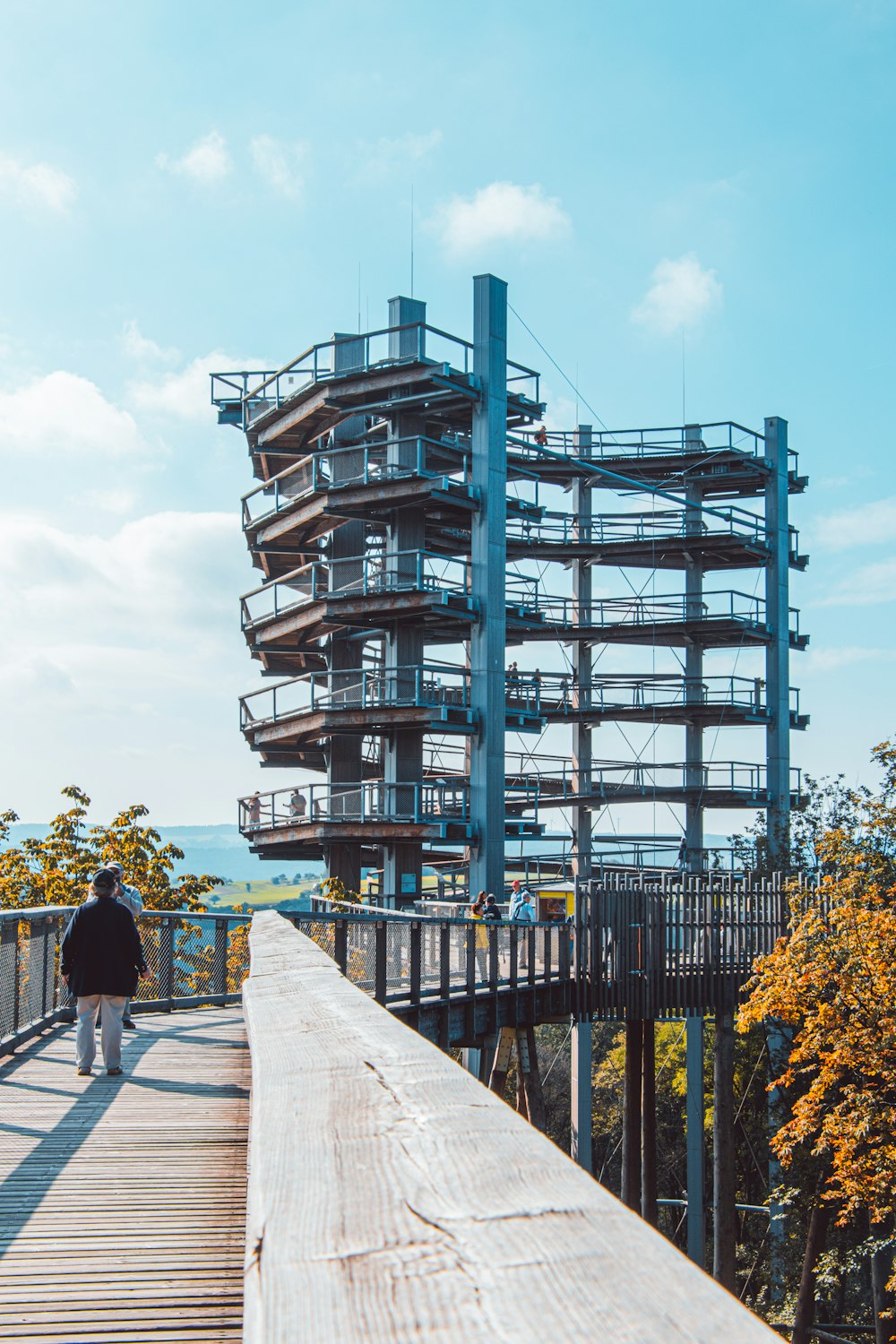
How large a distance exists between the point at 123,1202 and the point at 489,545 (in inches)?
1407

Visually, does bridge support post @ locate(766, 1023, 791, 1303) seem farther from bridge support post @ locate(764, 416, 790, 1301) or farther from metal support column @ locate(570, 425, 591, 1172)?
bridge support post @ locate(764, 416, 790, 1301)

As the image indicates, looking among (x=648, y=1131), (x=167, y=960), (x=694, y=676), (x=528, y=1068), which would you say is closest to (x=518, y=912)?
(x=528, y=1068)

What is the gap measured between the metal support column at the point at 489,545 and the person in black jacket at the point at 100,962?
28983 millimetres

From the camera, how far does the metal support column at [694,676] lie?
51.2 metres

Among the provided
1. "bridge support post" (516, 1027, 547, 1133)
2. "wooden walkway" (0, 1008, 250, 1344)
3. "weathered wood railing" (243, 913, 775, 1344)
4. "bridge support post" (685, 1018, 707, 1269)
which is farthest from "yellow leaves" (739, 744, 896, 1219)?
"weathered wood railing" (243, 913, 775, 1344)

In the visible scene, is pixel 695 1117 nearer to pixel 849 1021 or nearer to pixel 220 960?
pixel 849 1021

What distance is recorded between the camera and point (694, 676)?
52.6 metres

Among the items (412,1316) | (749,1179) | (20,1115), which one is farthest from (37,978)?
(749,1179)

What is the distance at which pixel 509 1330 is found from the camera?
1.48 meters

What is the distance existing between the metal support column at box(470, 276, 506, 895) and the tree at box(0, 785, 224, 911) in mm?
10482

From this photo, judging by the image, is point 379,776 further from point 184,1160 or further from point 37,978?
point 184,1160

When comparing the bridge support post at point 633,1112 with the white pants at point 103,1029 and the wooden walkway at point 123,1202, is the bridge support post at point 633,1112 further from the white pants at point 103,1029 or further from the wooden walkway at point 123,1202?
the wooden walkway at point 123,1202

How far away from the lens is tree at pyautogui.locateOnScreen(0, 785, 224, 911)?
31.2 m

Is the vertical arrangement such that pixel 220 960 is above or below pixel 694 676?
below
